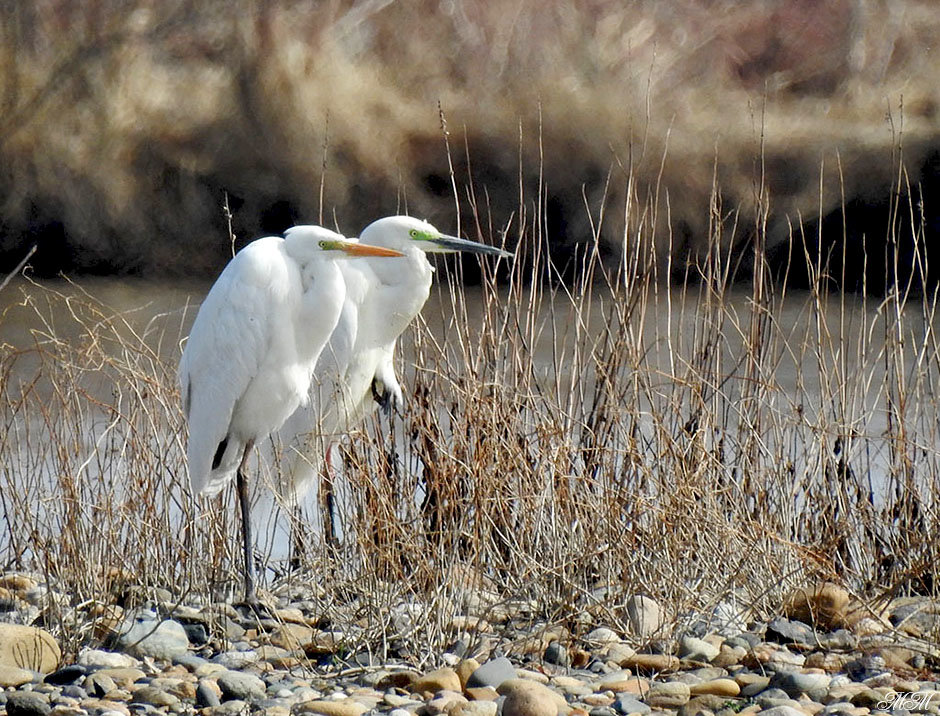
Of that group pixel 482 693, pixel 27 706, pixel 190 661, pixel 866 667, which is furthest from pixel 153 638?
pixel 866 667

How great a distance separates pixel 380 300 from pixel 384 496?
1.30 m

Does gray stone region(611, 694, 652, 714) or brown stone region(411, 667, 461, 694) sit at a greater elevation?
brown stone region(411, 667, 461, 694)

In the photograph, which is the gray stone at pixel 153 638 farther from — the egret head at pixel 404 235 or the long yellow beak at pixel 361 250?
the egret head at pixel 404 235

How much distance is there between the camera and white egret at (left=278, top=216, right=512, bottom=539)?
3.82 m

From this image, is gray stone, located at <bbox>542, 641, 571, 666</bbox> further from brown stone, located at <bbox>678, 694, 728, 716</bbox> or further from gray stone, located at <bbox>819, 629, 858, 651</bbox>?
gray stone, located at <bbox>819, 629, 858, 651</bbox>

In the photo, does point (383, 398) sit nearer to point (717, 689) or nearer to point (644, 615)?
point (644, 615)

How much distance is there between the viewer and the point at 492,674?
2498mm

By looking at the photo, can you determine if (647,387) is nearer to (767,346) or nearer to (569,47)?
(767,346)

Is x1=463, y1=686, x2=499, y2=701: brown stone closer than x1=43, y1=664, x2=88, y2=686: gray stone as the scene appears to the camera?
Yes

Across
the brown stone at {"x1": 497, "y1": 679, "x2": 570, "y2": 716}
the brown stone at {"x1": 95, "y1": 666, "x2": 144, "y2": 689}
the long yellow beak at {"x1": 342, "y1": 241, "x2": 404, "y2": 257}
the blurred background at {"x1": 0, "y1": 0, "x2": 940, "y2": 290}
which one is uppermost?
the blurred background at {"x1": 0, "y1": 0, "x2": 940, "y2": 290}

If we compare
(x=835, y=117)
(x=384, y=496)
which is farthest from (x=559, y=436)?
(x=835, y=117)

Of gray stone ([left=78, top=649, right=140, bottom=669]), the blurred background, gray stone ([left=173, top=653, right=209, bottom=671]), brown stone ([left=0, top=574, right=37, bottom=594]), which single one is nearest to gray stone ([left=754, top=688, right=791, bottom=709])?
gray stone ([left=173, top=653, right=209, bottom=671])

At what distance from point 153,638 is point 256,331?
31.1 inches

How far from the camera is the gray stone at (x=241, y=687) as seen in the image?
2.47m
